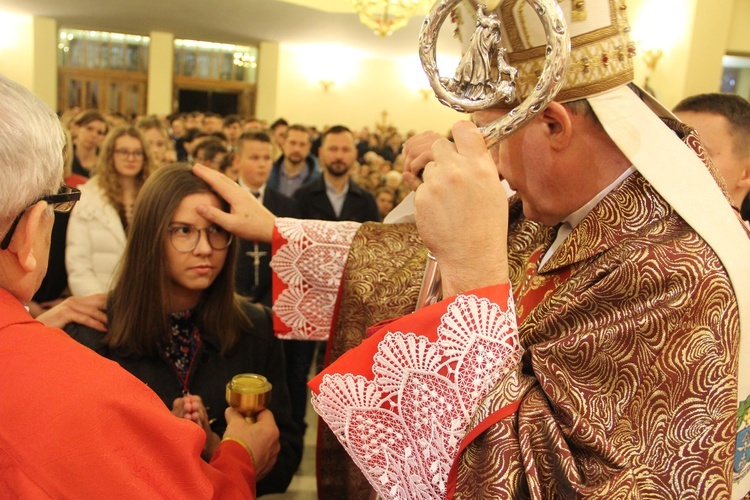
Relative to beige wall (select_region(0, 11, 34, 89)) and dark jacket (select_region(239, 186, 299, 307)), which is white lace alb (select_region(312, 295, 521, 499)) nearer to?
dark jacket (select_region(239, 186, 299, 307))

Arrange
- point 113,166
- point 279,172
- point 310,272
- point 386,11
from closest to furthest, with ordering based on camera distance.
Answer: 1. point 310,272
2. point 113,166
3. point 279,172
4. point 386,11

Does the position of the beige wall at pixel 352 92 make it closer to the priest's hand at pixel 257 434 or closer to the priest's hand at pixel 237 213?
the priest's hand at pixel 237 213

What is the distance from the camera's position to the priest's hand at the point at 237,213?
6.35 ft

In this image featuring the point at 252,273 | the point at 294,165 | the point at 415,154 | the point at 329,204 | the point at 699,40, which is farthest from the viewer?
the point at 699,40

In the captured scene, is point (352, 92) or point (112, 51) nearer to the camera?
point (112, 51)

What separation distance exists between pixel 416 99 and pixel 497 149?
19208mm

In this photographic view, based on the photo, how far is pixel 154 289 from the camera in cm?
204

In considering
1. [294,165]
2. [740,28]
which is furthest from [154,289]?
[740,28]

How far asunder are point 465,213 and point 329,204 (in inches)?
161

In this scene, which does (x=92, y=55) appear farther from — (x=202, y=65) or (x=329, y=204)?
(x=329, y=204)

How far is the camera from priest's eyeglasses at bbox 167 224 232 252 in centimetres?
206

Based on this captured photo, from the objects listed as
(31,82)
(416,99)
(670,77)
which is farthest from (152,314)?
(416,99)

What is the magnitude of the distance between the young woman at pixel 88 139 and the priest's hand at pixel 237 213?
388 centimetres

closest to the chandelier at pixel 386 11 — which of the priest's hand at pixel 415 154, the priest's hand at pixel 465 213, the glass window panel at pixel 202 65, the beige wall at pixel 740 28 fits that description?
the beige wall at pixel 740 28
